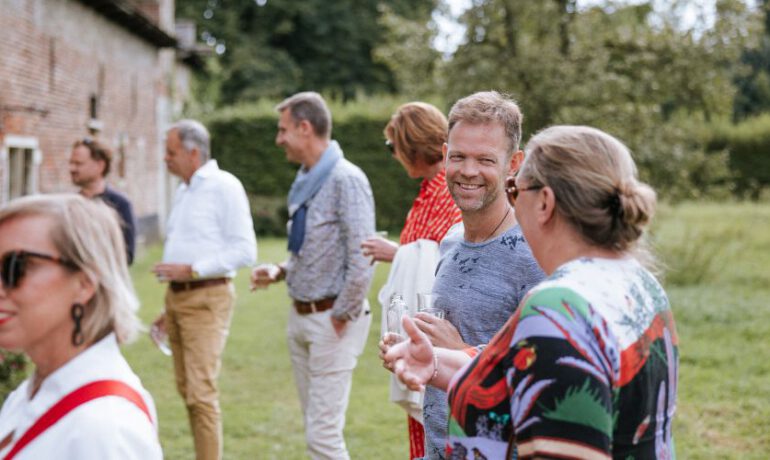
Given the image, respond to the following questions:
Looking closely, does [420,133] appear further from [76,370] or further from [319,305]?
[76,370]

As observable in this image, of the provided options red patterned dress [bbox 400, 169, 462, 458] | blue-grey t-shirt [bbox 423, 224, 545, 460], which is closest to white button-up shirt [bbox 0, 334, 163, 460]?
blue-grey t-shirt [bbox 423, 224, 545, 460]

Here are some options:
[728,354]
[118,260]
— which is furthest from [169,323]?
[728,354]

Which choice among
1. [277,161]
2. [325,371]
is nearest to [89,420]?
[325,371]

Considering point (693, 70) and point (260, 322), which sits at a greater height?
point (693, 70)

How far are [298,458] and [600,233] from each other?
4.91 metres

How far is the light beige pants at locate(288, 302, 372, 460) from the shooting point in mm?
4957

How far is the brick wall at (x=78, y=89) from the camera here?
13.7 metres

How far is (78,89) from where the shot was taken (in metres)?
17.1

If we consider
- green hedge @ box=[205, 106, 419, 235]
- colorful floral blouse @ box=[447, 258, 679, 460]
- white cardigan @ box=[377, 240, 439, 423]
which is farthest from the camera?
green hedge @ box=[205, 106, 419, 235]

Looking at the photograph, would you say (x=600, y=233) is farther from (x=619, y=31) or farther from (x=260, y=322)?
(x=619, y=31)

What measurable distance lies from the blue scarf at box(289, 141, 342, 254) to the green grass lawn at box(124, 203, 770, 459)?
80.8 inches

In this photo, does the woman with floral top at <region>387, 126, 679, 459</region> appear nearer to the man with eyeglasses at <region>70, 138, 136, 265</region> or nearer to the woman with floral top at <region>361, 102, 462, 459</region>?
the woman with floral top at <region>361, 102, 462, 459</region>

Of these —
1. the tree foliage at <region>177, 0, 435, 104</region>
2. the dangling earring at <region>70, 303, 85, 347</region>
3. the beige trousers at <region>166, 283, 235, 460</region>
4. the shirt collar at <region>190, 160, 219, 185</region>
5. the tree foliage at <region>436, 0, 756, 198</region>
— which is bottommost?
the beige trousers at <region>166, 283, 235, 460</region>

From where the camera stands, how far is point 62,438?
5.98 ft
